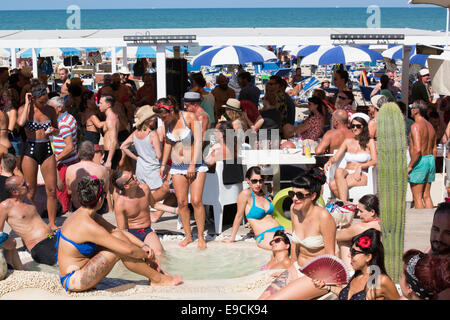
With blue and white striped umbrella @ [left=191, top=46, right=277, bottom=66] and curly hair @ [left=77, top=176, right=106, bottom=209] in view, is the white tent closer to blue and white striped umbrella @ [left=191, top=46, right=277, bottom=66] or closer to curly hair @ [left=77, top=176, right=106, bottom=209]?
curly hair @ [left=77, top=176, right=106, bottom=209]

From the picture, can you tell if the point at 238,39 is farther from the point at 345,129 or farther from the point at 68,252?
the point at 68,252

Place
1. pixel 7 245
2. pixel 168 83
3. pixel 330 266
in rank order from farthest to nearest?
pixel 168 83 → pixel 7 245 → pixel 330 266

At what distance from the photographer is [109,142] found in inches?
313

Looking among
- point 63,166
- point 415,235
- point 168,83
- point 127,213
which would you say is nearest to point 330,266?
point 127,213

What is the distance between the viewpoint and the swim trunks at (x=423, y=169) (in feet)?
25.6

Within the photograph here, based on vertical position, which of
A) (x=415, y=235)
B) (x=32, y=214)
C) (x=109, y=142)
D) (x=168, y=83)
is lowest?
(x=415, y=235)

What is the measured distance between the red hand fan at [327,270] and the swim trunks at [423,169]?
13.1ft

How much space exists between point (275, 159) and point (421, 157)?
184cm

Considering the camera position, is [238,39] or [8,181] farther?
[238,39]

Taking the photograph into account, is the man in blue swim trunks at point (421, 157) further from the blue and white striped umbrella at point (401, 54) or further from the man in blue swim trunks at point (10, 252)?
the blue and white striped umbrella at point (401, 54)

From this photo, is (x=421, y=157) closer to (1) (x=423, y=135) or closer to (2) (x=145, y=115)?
(1) (x=423, y=135)

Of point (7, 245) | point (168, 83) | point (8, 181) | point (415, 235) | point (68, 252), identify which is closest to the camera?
point (68, 252)

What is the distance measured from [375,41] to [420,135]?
1.63 m

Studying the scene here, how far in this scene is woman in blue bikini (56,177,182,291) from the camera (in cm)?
484
